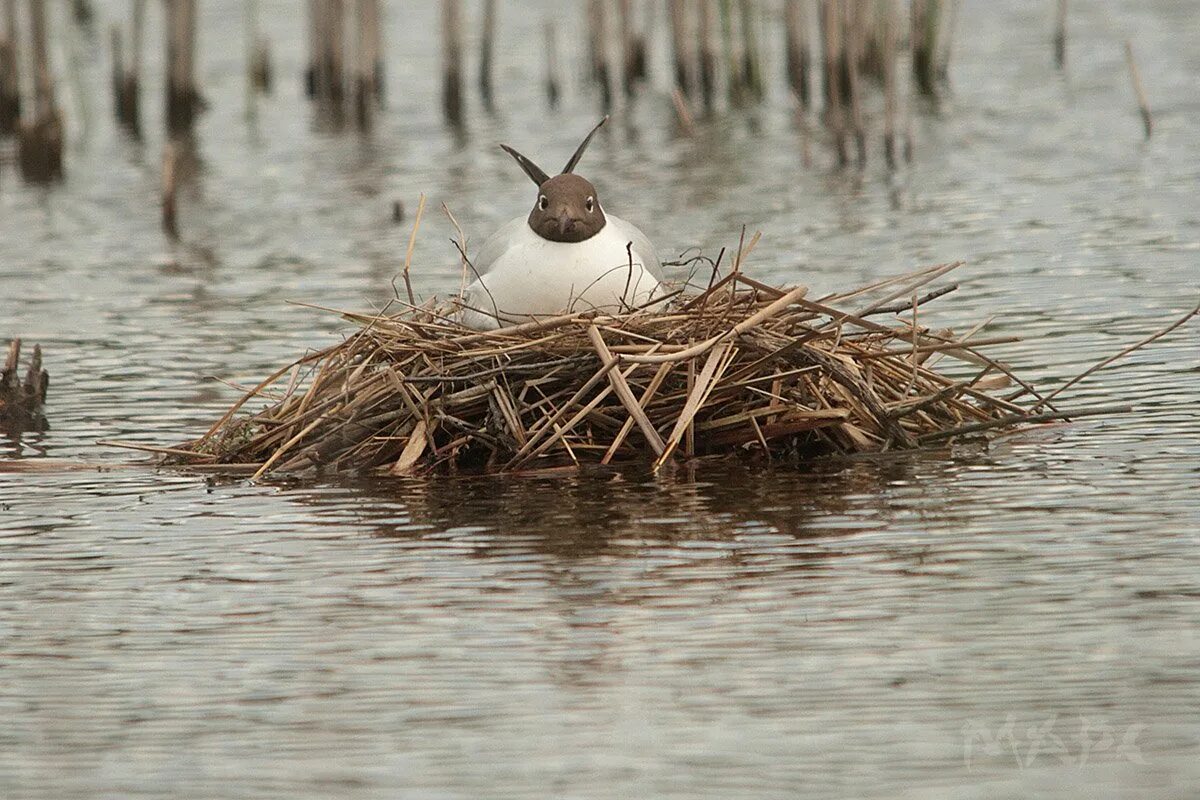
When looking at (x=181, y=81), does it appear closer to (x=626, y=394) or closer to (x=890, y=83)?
(x=890, y=83)

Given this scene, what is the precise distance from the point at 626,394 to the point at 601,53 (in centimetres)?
1282

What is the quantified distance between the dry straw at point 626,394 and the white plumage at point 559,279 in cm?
7

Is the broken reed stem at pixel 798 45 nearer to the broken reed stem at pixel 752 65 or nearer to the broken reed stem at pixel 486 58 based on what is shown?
the broken reed stem at pixel 752 65

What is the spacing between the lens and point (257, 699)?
4.59 metres

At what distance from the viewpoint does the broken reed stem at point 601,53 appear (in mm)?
18812

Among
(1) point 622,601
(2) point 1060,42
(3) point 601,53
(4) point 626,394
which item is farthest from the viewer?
(2) point 1060,42

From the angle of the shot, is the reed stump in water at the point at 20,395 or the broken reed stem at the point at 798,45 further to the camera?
the broken reed stem at the point at 798,45

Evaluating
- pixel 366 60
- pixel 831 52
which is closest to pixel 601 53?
pixel 366 60

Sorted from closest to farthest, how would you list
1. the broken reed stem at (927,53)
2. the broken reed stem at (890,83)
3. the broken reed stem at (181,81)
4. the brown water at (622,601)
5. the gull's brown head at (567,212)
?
the brown water at (622,601)
the gull's brown head at (567,212)
the broken reed stem at (890,83)
the broken reed stem at (927,53)
the broken reed stem at (181,81)

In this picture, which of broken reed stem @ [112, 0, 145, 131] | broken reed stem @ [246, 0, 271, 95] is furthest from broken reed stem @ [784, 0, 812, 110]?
broken reed stem @ [112, 0, 145, 131]

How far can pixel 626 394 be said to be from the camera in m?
6.48

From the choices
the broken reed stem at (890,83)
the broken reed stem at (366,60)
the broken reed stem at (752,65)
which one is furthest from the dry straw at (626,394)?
the broken reed stem at (752,65)

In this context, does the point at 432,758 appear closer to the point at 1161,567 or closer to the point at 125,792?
the point at 125,792

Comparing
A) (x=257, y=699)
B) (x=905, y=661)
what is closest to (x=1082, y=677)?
(x=905, y=661)
